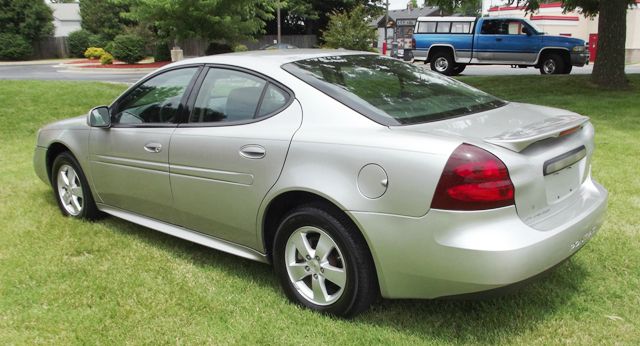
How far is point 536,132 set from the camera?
2834mm

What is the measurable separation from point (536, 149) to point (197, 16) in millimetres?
30307

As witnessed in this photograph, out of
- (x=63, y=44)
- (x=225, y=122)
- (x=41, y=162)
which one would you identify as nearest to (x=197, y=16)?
(x=63, y=44)

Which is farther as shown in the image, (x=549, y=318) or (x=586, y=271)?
(x=586, y=271)

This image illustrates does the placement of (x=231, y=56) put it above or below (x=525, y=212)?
above

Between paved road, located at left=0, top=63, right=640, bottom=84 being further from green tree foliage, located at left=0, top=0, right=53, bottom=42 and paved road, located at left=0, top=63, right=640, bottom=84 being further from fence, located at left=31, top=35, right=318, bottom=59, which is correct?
green tree foliage, located at left=0, top=0, right=53, bottom=42

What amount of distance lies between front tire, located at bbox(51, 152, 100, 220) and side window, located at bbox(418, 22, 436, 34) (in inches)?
722

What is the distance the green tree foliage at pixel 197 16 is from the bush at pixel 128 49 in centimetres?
183

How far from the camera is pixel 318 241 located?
3.11m

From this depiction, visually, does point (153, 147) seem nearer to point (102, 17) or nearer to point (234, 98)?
point (234, 98)

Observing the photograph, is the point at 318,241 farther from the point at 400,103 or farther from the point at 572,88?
the point at 572,88

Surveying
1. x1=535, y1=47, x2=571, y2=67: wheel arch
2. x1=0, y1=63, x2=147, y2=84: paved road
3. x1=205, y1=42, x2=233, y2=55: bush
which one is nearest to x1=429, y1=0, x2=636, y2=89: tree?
x1=535, y1=47, x2=571, y2=67: wheel arch

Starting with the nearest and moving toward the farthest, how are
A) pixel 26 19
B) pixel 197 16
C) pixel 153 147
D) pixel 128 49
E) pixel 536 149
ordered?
pixel 536 149 < pixel 153 147 < pixel 197 16 < pixel 128 49 < pixel 26 19

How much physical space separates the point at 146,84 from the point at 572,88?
36.8 ft

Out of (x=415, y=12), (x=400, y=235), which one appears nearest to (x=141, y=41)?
(x=400, y=235)
